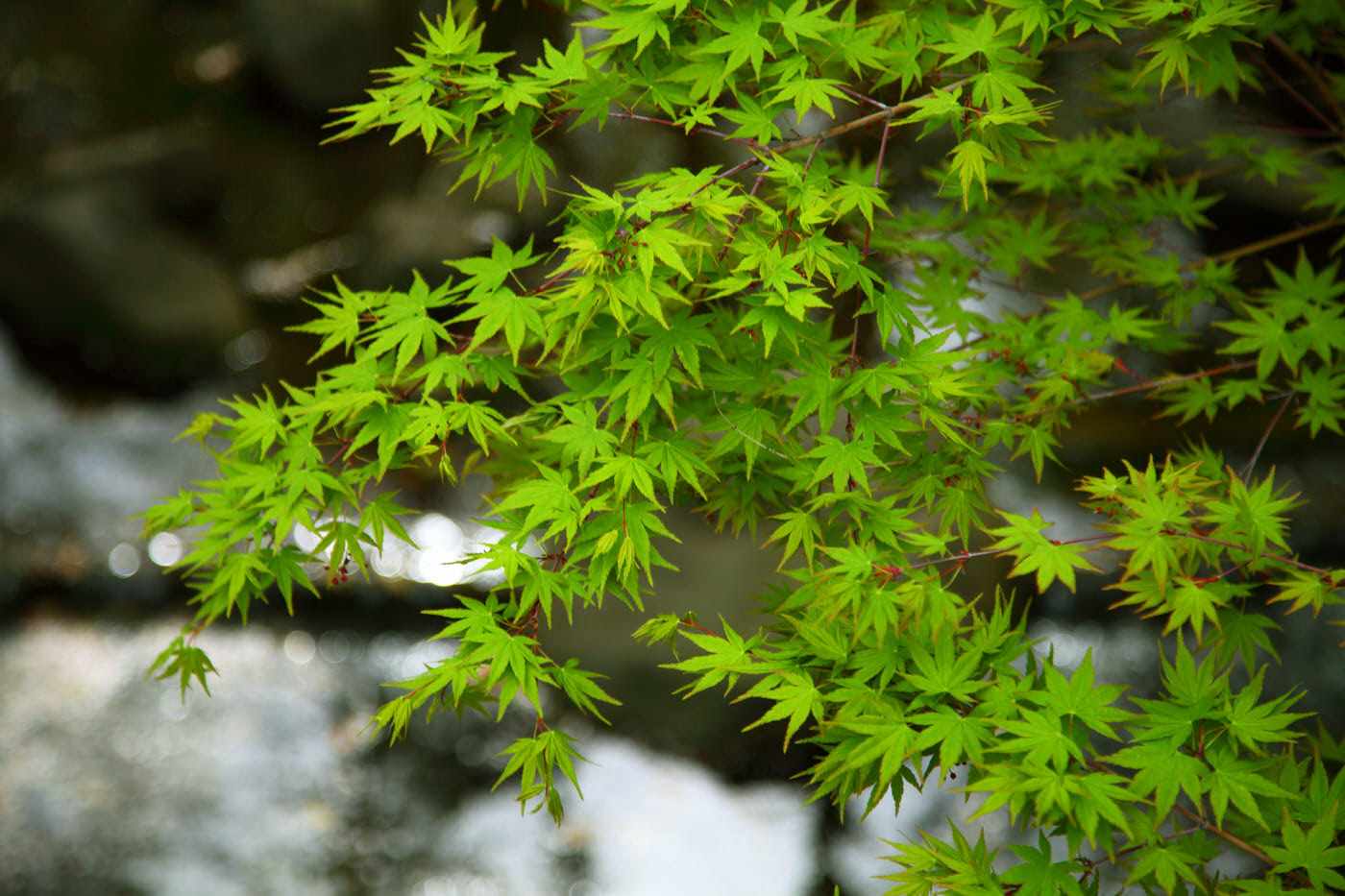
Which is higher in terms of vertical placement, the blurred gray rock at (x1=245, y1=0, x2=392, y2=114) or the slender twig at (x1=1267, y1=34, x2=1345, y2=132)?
the slender twig at (x1=1267, y1=34, x2=1345, y2=132)

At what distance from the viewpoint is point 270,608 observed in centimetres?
527

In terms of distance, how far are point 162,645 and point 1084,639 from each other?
5.46 metres

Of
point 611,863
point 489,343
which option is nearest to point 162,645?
point 611,863

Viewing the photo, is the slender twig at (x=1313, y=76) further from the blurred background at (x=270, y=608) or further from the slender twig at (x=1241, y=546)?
the blurred background at (x=270, y=608)

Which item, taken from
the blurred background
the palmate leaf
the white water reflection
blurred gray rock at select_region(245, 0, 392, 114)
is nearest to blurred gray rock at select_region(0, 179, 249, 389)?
the blurred background

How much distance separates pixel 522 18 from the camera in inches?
303

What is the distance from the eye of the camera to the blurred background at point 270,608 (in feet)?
13.8

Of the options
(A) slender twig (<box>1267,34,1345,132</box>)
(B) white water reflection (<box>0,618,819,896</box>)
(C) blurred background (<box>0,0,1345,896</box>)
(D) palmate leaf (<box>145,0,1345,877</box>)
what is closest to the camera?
(D) palmate leaf (<box>145,0,1345,877</box>)

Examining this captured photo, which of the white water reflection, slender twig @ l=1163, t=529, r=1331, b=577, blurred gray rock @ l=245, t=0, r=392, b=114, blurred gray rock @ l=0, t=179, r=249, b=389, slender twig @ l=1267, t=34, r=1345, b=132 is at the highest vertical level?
slender twig @ l=1267, t=34, r=1345, b=132

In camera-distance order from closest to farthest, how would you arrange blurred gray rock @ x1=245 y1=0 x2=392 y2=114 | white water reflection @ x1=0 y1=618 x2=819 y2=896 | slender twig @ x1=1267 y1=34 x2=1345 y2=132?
slender twig @ x1=1267 y1=34 x2=1345 y2=132
white water reflection @ x1=0 y1=618 x2=819 y2=896
blurred gray rock @ x1=245 y1=0 x2=392 y2=114

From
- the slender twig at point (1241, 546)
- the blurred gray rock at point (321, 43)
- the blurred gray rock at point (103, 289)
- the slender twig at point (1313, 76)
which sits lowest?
the blurred gray rock at point (103, 289)

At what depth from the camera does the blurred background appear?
421 cm

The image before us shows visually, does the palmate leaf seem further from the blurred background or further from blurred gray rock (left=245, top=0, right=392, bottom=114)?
blurred gray rock (left=245, top=0, right=392, bottom=114)

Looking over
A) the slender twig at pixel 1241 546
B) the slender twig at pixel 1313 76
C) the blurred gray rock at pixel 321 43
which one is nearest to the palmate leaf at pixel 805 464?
the slender twig at pixel 1241 546
